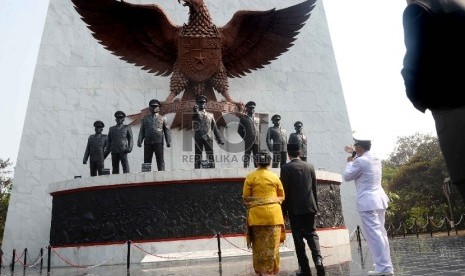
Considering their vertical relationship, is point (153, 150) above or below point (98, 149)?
below

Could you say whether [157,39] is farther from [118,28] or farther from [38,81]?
[38,81]

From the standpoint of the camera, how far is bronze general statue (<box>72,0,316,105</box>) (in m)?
10.6

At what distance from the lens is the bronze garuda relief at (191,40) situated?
10.6 metres

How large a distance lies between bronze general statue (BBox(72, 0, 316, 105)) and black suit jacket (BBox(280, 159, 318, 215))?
275 inches

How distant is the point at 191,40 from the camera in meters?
10.6

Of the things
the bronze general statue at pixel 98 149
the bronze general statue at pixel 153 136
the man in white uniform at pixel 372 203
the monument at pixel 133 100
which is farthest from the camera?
the monument at pixel 133 100

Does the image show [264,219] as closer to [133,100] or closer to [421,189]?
[133,100]

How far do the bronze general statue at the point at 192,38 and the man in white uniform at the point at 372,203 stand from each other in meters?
7.25

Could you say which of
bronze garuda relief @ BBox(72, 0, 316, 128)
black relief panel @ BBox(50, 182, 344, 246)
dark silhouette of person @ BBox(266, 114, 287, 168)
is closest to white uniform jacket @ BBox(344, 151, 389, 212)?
black relief panel @ BBox(50, 182, 344, 246)

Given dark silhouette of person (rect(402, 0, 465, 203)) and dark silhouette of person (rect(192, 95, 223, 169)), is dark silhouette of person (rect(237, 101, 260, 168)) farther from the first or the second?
dark silhouette of person (rect(402, 0, 465, 203))

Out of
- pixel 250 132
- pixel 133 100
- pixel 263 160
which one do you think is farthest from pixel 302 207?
pixel 133 100

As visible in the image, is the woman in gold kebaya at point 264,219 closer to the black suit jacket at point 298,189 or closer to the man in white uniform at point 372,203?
the black suit jacket at point 298,189

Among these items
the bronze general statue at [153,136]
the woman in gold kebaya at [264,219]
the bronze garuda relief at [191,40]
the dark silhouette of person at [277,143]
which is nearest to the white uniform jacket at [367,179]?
the woman in gold kebaya at [264,219]

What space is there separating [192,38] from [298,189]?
24.2 ft
